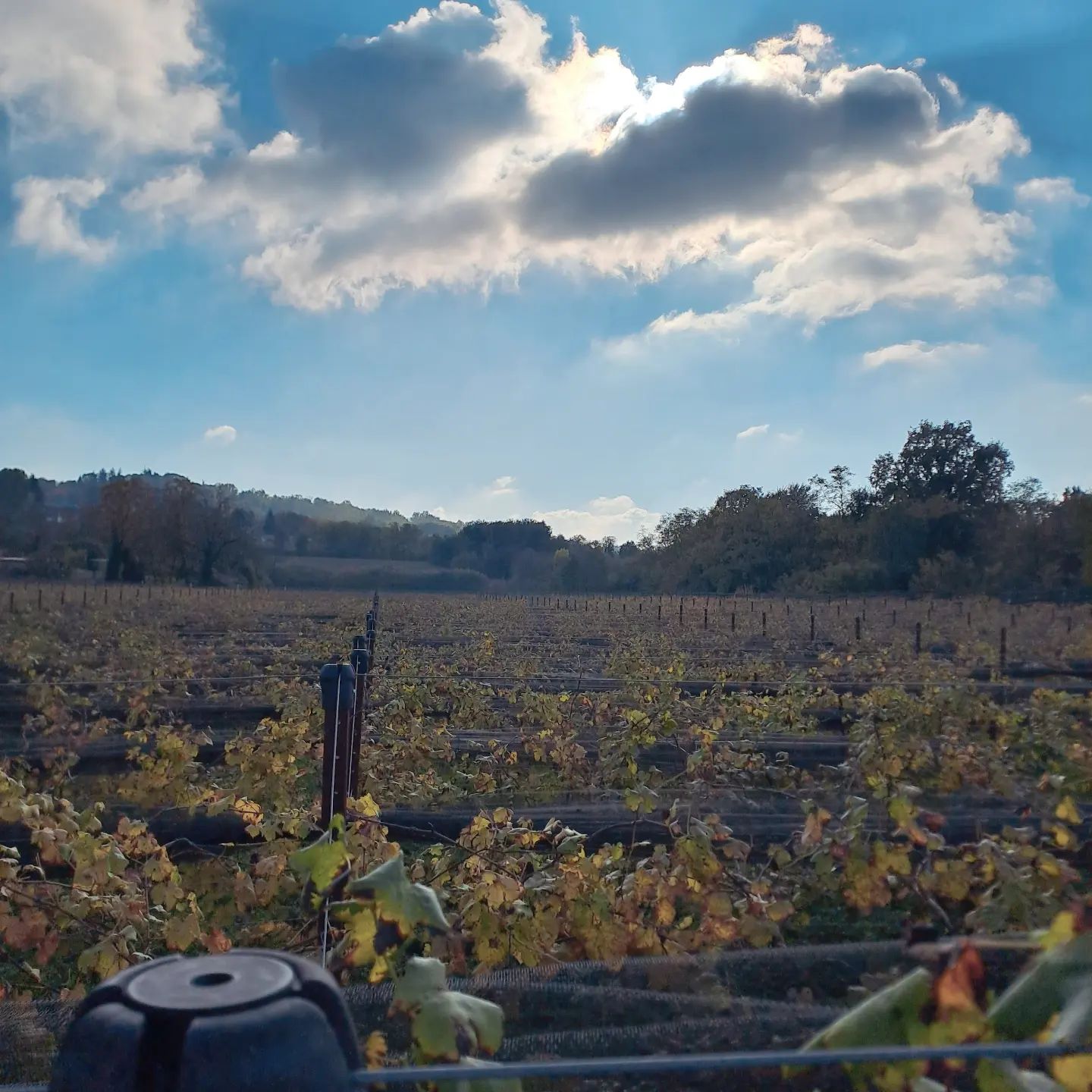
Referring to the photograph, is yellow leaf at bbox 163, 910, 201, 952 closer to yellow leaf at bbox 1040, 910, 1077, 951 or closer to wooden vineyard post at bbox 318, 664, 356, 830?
wooden vineyard post at bbox 318, 664, 356, 830

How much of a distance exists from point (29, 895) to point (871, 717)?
659cm

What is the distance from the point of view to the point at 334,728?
3.57 metres

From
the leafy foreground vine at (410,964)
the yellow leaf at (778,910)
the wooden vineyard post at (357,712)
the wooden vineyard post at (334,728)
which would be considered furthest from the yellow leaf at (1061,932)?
the wooden vineyard post at (357,712)

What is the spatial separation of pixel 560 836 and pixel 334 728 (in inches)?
39.0

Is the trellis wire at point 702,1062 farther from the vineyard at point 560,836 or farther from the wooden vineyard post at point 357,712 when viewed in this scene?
the wooden vineyard post at point 357,712

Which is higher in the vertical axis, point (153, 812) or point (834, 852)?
point (834, 852)

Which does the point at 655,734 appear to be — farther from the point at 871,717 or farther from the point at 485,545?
the point at 485,545

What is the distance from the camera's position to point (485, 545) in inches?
3974

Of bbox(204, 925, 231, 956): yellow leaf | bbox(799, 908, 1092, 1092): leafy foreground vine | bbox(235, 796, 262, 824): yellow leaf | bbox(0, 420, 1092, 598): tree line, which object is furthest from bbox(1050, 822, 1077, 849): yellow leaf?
bbox(0, 420, 1092, 598): tree line

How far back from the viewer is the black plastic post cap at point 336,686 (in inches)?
142

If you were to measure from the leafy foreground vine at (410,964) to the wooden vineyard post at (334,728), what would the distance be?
1.22 meters

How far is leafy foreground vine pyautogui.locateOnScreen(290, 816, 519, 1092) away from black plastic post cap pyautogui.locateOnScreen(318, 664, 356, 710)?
1.25 metres

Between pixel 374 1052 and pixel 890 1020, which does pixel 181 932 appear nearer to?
pixel 374 1052

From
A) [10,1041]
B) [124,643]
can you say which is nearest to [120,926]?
[10,1041]
